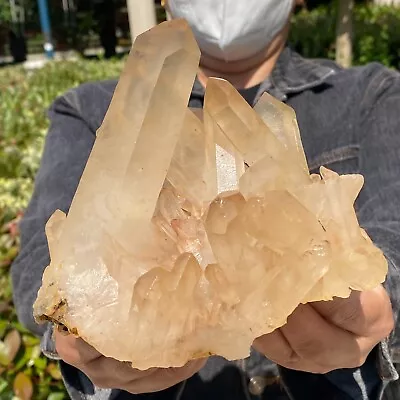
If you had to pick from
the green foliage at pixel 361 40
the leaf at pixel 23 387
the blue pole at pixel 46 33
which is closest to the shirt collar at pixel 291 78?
the leaf at pixel 23 387

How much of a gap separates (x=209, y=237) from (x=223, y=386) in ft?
2.10

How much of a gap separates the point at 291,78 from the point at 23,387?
1.02 meters

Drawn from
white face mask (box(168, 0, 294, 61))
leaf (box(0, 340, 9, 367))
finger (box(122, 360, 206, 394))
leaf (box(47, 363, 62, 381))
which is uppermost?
white face mask (box(168, 0, 294, 61))

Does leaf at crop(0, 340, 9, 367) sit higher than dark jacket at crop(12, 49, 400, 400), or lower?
lower

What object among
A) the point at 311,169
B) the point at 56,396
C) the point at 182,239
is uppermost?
the point at 182,239

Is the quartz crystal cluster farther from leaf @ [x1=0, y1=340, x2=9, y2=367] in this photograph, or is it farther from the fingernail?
leaf @ [x1=0, y1=340, x2=9, y2=367]

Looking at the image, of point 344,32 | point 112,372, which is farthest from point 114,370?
point 344,32

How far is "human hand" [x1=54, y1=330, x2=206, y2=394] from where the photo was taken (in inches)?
33.6

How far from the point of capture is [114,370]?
2.82 ft

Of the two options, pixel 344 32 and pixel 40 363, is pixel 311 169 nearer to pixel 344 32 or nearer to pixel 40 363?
pixel 40 363

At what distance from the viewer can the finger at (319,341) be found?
31.2 inches

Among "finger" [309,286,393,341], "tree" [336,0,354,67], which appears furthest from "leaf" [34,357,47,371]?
"tree" [336,0,354,67]

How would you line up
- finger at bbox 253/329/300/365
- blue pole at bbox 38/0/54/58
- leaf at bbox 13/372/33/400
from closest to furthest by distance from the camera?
finger at bbox 253/329/300/365 < leaf at bbox 13/372/33/400 < blue pole at bbox 38/0/54/58

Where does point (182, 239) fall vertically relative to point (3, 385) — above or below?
above
